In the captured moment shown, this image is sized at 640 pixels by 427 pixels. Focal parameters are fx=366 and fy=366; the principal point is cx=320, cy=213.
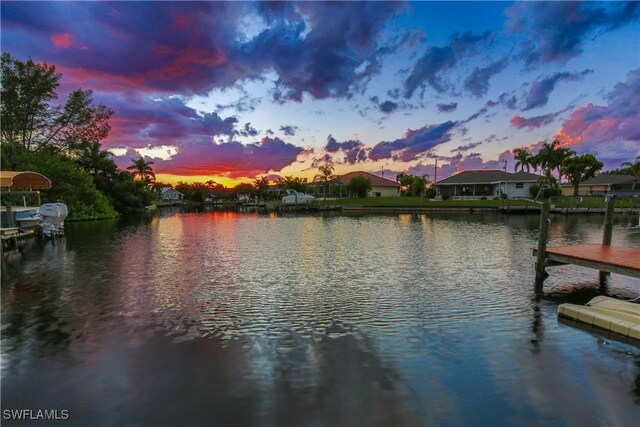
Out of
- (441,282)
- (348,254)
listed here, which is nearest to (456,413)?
(441,282)

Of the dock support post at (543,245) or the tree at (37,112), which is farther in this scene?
the tree at (37,112)

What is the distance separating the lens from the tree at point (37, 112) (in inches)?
1805

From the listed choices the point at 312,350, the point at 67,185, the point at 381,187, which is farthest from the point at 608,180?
the point at 67,185

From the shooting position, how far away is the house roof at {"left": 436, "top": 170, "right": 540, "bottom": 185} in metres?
73.3

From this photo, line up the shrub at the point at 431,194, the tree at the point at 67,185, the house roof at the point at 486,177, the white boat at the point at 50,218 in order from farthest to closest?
the shrub at the point at 431,194 < the house roof at the point at 486,177 < the tree at the point at 67,185 < the white boat at the point at 50,218

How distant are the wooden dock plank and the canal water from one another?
105 centimetres

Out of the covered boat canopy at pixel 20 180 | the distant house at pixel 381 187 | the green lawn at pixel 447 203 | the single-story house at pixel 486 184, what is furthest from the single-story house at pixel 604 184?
the covered boat canopy at pixel 20 180

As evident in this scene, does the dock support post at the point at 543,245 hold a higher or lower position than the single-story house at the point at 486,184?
lower

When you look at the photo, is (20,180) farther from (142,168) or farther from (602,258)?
(142,168)

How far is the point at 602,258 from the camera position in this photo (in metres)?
11.4

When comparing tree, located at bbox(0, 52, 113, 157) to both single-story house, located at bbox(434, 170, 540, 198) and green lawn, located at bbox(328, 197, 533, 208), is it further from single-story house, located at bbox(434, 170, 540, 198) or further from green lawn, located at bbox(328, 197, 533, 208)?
single-story house, located at bbox(434, 170, 540, 198)

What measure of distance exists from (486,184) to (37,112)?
77452 millimetres

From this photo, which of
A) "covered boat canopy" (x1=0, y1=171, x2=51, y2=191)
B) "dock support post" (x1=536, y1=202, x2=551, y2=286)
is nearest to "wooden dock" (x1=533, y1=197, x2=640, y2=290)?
"dock support post" (x1=536, y1=202, x2=551, y2=286)

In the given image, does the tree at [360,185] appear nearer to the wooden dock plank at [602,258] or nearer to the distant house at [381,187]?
the distant house at [381,187]
